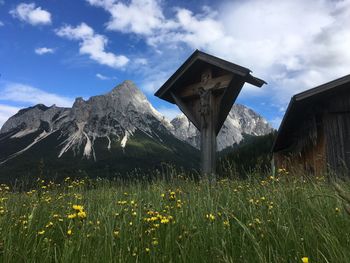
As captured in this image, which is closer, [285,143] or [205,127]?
[205,127]

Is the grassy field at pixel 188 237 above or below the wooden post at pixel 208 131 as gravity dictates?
below

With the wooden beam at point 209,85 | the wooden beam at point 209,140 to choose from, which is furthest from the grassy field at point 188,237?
the wooden beam at point 209,85

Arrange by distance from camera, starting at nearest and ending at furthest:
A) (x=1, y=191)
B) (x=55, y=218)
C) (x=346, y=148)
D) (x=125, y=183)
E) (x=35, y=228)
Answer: (x=35, y=228)
(x=55, y=218)
(x=1, y=191)
(x=125, y=183)
(x=346, y=148)

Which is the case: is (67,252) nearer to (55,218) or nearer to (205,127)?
(55,218)

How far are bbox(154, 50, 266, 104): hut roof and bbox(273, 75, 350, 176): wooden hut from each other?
3482mm

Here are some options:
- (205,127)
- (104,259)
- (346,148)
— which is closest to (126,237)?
(104,259)

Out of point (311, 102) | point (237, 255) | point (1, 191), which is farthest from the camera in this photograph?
point (311, 102)

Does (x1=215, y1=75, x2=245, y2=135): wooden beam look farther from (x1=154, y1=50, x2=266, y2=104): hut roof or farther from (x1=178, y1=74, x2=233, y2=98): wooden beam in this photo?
(x1=154, y1=50, x2=266, y2=104): hut roof

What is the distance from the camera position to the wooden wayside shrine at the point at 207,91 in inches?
367

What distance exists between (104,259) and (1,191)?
399cm

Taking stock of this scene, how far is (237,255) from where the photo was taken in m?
3.06

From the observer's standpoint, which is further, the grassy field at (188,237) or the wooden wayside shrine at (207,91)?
the wooden wayside shrine at (207,91)

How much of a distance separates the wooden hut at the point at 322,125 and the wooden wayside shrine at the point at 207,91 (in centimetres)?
304

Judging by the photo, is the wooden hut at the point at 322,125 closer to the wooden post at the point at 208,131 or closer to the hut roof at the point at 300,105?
the hut roof at the point at 300,105
